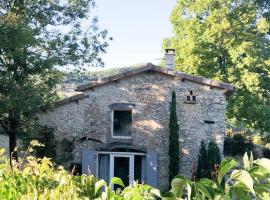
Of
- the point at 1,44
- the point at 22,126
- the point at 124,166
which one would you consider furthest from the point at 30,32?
the point at 124,166

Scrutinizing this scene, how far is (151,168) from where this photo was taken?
1767 centimetres

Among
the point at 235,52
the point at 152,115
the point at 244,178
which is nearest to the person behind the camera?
the point at 244,178

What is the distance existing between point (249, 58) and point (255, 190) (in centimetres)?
2382

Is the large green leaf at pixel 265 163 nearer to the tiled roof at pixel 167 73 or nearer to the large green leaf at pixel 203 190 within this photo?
the large green leaf at pixel 203 190

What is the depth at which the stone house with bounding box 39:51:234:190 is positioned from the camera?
18.1 meters

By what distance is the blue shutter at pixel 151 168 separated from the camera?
1762cm

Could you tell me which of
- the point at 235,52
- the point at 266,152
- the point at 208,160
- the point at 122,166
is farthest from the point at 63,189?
the point at 266,152

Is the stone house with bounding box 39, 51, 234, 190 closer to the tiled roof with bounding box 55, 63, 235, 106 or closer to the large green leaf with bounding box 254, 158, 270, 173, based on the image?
the tiled roof with bounding box 55, 63, 235, 106

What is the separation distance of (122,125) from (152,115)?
1475 mm

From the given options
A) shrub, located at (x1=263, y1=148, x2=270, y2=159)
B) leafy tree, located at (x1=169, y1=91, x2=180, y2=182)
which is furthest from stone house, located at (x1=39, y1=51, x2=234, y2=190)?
shrub, located at (x1=263, y1=148, x2=270, y2=159)

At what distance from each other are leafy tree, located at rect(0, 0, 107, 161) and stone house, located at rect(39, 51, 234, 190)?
1.65 m

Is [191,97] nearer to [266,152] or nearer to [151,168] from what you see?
[151,168]

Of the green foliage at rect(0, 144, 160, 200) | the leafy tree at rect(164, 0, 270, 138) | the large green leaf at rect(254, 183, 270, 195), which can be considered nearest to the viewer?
the large green leaf at rect(254, 183, 270, 195)

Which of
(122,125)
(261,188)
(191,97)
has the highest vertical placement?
(191,97)
